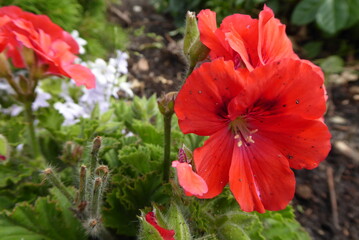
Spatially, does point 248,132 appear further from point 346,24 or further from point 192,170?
point 346,24

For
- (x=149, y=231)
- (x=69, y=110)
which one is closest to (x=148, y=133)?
(x=69, y=110)

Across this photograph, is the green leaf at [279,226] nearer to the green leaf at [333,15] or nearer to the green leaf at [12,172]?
the green leaf at [12,172]

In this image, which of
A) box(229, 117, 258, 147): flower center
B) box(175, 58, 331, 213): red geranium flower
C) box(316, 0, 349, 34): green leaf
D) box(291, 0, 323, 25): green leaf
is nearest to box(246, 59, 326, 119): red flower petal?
box(175, 58, 331, 213): red geranium flower

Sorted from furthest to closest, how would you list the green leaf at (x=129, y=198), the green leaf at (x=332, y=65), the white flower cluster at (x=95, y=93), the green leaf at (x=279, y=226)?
the green leaf at (x=332, y=65)
the white flower cluster at (x=95, y=93)
the green leaf at (x=279, y=226)
the green leaf at (x=129, y=198)

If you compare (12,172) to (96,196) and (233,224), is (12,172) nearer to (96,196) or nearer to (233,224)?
→ (96,196)

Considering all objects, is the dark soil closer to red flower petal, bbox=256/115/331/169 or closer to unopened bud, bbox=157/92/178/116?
unopened bud, bbox=157/92/178/116

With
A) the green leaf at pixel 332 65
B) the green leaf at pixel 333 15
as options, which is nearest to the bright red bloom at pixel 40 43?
the green leaf at pixel 332 65

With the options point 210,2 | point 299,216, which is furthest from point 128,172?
point 210,2
